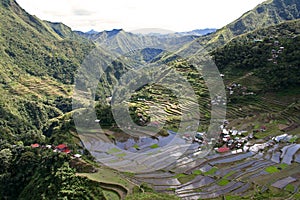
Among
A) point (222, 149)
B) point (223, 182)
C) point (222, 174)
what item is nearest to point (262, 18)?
point (222, 149)

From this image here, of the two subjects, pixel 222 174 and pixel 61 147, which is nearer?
pixel 222 174

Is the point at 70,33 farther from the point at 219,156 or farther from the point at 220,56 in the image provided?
Answer: the point at 219,156

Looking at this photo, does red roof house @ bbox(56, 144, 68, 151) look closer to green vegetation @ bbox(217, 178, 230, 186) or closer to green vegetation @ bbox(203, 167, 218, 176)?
green vegetation @ bbox(203, 167, 218, 176)

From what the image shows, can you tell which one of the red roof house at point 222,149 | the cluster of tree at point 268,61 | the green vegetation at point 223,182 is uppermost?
the cluster of tree at point 268,61

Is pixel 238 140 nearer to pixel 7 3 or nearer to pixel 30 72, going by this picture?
pixel 30 72

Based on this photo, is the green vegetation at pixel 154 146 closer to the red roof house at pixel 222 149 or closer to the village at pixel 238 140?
the village at pixel 238 140

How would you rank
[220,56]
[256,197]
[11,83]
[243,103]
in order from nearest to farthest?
[256,197]
[243,103]
[220,56]
[11,83]

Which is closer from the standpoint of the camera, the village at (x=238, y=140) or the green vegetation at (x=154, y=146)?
the village at (x=238, y=140)

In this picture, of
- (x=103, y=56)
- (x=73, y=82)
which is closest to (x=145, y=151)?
(x=73, y=82)

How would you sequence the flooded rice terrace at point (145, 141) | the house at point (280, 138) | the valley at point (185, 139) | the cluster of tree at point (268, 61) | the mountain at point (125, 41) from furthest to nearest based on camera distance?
1. the mountain at point (125, 41)
2. the cluster of tree at point (268, 61)
3. the flooded rice terrace at point (145, 141)
4. the house at point (280, 138)
5. the valley at point (185, 139)

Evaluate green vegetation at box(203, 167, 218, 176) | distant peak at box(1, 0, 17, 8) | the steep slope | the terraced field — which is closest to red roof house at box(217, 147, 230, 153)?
the terraced field

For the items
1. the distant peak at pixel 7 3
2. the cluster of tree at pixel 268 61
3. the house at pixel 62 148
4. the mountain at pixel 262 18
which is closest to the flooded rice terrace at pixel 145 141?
the house at pixel 62 148
